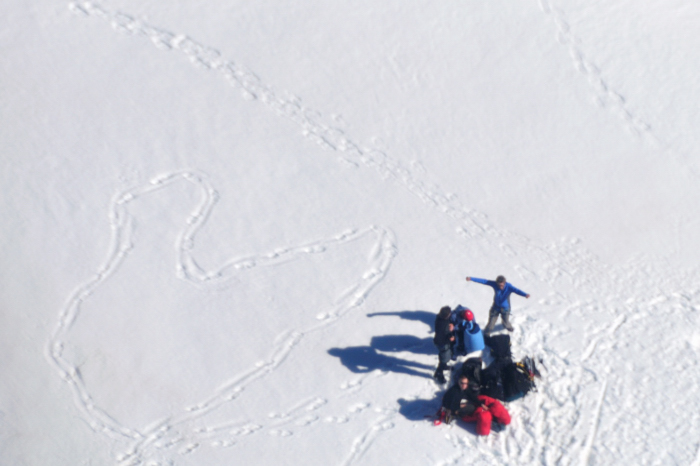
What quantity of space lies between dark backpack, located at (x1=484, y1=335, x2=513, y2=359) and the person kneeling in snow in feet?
2.68

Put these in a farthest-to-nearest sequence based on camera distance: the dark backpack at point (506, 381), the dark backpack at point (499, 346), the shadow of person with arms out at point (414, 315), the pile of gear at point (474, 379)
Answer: the shadow of person with arms out at point (414, 315), the dark backpack at point (499, 346), the dark backpack at point (506, 381), the pile of gear at point (474, 379)

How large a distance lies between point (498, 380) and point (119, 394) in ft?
20.0

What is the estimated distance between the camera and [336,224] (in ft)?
38.2

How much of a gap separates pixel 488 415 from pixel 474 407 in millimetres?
236

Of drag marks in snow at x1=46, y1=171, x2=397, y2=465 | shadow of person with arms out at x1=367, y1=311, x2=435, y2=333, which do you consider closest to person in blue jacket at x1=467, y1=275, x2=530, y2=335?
shadow of person with arms out at x1=367, y1=311, x2=435, y2=333

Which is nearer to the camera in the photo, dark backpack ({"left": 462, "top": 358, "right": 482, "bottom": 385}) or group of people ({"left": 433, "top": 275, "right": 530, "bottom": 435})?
group of people ({"left": 433, "top": 275, "right": 530, "bottom": 435})

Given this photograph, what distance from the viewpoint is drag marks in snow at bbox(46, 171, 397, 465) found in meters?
9.43

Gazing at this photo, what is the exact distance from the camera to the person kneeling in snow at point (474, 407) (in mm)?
8851

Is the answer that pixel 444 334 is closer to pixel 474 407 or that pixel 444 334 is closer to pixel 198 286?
pixel 474 407

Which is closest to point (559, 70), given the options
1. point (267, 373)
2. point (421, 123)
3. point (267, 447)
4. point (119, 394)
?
point (421, 123)

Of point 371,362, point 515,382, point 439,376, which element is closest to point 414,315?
point 371,362

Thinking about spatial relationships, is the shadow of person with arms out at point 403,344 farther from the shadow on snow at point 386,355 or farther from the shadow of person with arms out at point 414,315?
the shadow of person with arms out at point 414,315

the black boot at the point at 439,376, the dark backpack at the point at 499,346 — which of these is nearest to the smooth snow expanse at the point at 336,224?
the black boot at the point at 439,376

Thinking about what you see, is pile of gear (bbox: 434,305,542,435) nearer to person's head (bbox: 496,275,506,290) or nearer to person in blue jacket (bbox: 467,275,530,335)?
person in blue jacket (bbox: 467,275,530,335)
